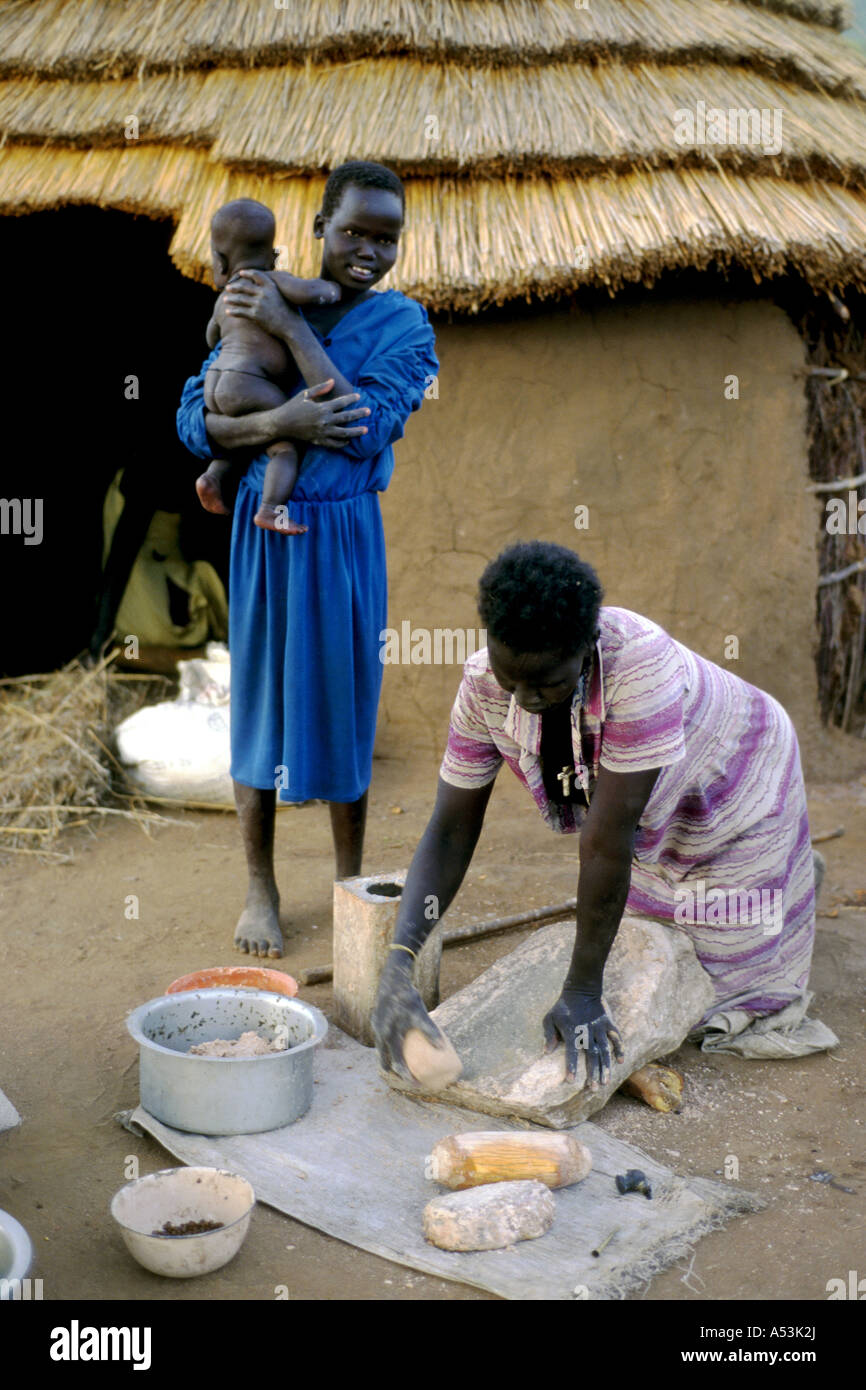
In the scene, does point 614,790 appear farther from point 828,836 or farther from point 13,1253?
point 828,836

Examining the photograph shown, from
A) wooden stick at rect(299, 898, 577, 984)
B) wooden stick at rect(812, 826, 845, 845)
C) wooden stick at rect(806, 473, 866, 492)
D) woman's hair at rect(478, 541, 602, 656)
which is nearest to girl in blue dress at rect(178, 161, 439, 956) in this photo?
wooden stick at rect(299, 898, 577, 984)

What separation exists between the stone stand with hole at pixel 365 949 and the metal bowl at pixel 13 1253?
115 centimetres

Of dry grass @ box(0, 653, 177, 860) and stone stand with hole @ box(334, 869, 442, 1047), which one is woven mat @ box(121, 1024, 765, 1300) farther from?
dry grass @ box(0, 653, 177, 860)

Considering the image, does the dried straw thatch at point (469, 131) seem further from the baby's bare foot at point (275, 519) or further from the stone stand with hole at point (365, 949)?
the stone stand with hole at point (365, 949)

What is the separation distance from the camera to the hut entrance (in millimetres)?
6270

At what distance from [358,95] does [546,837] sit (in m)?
2.70

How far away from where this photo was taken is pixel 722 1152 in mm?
2508

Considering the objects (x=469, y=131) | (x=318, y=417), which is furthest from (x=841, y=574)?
(x=318, y=417)

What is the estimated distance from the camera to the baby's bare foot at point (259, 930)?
3377 millimetres

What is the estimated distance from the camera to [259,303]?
308 centimetres

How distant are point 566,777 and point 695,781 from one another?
325 millimetres

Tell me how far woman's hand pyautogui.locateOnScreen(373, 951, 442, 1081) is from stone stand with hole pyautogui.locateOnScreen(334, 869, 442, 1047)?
400 mm

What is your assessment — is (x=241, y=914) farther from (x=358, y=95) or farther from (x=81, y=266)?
(x=81, y=266)
